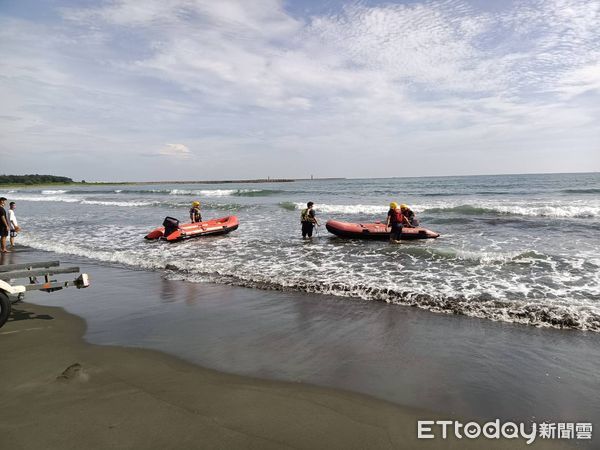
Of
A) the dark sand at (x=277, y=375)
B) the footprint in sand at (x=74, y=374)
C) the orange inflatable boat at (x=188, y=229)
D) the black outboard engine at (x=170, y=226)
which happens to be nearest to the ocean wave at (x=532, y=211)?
the orange inflatable boat at (x=188, y=229)

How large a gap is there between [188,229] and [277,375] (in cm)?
1082

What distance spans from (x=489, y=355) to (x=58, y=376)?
184 inches

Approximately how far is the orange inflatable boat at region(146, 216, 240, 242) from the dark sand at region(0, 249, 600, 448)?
732 centimetres

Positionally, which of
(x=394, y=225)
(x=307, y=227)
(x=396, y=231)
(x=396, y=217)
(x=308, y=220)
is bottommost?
(x=396, y=231)

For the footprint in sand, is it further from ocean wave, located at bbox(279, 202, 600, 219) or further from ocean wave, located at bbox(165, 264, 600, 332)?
ocean wave, located at bbox(279, 202, 600, 219)

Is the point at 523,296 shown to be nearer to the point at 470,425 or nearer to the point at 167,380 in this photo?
the point at 470,425

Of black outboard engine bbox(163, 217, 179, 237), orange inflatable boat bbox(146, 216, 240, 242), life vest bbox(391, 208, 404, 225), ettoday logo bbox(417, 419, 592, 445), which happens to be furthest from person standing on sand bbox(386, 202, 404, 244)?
ettoday logo bbox(417, 419, 592, 445)

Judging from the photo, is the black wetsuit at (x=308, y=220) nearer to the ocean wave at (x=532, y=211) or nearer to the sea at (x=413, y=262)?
the sea at (x=413, y=262)

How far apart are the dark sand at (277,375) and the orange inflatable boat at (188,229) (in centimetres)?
732

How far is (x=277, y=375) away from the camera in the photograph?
363 cm

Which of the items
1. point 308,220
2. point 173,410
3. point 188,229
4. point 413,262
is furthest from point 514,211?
point 173,410

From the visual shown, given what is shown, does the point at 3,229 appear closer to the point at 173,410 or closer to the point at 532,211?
the point at 173,410

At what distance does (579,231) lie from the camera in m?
13.7

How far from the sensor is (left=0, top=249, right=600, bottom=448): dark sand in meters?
2.77
